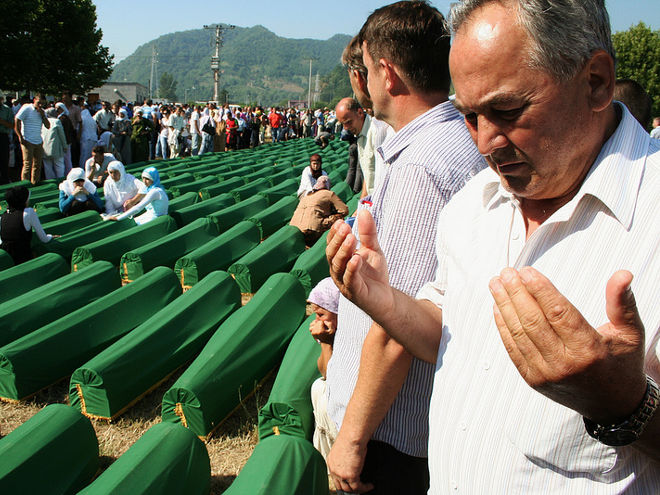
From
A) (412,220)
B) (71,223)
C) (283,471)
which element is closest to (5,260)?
(71,223)

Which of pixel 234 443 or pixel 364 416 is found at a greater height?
pixel 364 416

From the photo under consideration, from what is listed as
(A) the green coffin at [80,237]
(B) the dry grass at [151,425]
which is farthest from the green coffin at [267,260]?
(A) the green coffin at [80,237]

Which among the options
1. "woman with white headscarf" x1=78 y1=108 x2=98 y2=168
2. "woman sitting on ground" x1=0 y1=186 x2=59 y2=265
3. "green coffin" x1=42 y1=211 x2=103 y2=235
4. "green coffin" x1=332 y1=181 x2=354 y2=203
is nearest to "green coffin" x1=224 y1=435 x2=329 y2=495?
"woman sitting on ground" x1=0 y1=186 x2=59 y2=265

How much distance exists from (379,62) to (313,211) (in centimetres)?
499

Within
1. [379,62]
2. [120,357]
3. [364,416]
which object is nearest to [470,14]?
[379,62]

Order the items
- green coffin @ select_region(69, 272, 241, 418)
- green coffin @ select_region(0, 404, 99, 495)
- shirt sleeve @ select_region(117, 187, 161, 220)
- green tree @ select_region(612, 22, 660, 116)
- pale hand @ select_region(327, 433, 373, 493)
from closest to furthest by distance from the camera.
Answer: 1. pale hand @ select_region(327, 433, 373, 493)
2. green coffin @ select_region(0, 404, 99, 495)
3. green coffin @ select_region(69, 272, 241, 418)
4. shirt sleeve @ select_region(117, 187, 161, 220)
5. green tree @ select_region(612, 22, 660, 116)

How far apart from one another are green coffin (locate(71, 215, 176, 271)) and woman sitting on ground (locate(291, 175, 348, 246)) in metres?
1.67

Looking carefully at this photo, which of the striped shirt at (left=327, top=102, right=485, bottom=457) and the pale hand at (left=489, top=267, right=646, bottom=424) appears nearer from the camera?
the pale hand at (left=489, top=267, right=646, bottom=424)

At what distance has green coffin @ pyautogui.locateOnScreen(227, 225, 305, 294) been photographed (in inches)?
210

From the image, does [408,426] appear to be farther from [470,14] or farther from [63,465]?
[63,465]

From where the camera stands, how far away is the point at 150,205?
287 inches

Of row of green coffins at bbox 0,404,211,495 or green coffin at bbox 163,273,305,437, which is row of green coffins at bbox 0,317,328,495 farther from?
green coffin at bbox 163,273,305,437

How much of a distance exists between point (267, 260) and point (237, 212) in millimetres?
2445

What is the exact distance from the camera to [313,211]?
21.7 ft
